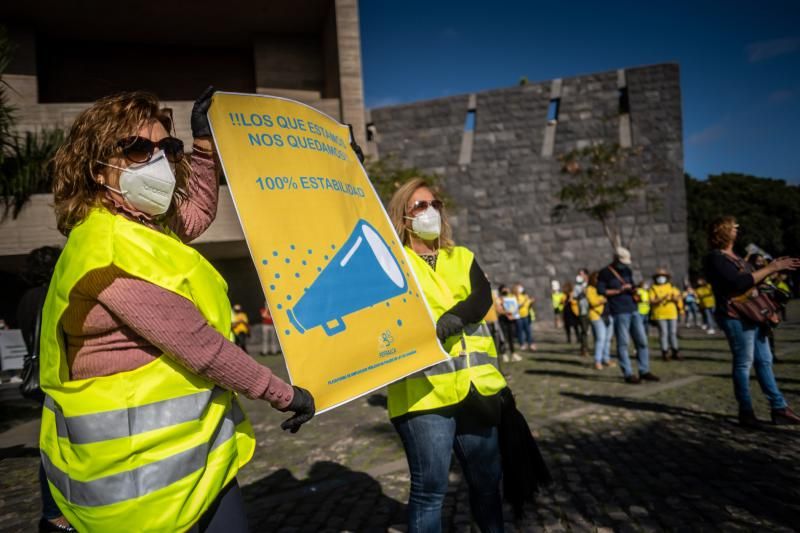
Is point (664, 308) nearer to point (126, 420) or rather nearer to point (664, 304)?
point (664, 304)

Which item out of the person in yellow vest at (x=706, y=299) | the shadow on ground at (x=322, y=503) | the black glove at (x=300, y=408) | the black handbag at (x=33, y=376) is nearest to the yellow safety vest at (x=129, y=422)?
the black glove at (x=300, y=408)

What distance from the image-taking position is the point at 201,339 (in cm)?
131

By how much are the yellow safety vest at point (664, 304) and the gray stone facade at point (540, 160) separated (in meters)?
10.4

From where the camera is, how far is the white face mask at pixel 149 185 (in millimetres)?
1449

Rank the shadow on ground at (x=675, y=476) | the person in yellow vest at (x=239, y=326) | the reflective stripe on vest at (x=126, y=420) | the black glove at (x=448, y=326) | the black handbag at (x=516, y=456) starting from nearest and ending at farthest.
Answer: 1. the reflective stripe on vest at (x=126, y=420)
2. the black glove at (x=448, y=326)
3. the black handbag at (x=516, y=456)
4. the shadow on ground at (x=675, y=476)
5. the person in yellow vest at (x=239, y=326)

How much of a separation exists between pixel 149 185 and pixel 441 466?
60.8 inches

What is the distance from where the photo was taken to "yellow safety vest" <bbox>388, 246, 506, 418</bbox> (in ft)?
6.84

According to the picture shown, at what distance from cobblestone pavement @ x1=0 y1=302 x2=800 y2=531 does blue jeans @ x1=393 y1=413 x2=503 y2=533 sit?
93 centimetres

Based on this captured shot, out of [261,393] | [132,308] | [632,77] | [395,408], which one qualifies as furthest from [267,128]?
[632,77]

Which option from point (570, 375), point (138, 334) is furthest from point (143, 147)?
point (570, 375)

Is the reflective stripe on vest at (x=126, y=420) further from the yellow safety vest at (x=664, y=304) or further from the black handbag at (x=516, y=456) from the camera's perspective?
the yellow safety vest at (x=664, y=304)

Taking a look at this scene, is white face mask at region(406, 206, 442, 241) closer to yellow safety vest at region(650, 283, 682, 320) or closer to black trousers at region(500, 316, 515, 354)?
yellow safety vest at region(650, 283, 682, 320)

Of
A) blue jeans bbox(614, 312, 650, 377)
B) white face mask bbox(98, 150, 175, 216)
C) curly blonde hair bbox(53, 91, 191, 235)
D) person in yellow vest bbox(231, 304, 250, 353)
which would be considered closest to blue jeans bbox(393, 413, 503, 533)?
white face mask bbox(98, 150, 175, 216)

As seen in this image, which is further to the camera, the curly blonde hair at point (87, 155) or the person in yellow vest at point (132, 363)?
the curly blonde hair at point (87, 155)
